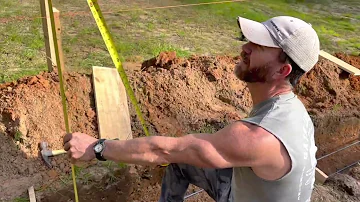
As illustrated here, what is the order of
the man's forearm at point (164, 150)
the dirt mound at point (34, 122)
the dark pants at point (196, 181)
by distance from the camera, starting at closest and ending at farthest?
1. the man's forearm at point (164, 150)
2. the dark pants at point (196, 181)
3. the dirt mound at point (34, 122)

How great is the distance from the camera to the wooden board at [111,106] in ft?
15.7

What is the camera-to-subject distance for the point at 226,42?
7.38 m

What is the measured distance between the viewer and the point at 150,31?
7.31 m

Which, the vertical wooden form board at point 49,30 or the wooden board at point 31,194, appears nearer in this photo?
the wooden board at point 31,194

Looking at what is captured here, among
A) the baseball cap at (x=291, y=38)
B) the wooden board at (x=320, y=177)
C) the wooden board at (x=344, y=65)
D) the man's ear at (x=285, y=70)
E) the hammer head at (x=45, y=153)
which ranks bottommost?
the wooden board at (x=320, y=177)

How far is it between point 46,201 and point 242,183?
2.20 m

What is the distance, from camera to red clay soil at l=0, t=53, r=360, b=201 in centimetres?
427

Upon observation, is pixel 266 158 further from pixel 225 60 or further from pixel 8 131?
pixel 225 60

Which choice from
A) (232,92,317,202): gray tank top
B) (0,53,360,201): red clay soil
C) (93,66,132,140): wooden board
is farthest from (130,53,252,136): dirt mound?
(232,92,317,202): gray tank top

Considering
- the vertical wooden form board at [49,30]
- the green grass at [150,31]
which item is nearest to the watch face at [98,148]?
the vertical wooden form board at [49,30]

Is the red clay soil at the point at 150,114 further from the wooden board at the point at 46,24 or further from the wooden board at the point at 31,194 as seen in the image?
the wooden board at the point at 46,24

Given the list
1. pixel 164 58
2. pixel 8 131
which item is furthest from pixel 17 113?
pixel 164 58

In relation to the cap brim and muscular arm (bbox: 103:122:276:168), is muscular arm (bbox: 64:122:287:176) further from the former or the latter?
the cap brim

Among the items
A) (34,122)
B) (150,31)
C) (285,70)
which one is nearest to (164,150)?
(285,70)
